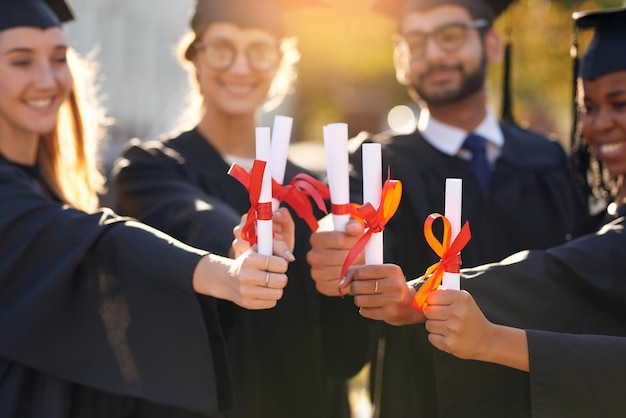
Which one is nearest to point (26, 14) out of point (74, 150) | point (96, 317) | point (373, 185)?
point (74, 150)

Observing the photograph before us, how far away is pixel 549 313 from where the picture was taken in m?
2.50

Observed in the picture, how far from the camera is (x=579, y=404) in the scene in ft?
7.29

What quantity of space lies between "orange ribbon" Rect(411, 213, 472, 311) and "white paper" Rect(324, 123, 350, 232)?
0.88ft

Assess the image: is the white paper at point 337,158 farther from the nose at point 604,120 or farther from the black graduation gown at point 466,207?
the nose at point 604,120

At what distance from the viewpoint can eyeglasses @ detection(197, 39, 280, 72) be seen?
12.0 feet

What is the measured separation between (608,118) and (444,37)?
1075 millimetres

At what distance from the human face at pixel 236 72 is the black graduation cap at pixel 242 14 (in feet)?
0.09

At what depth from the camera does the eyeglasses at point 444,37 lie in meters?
3.71

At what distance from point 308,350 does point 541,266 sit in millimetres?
1180

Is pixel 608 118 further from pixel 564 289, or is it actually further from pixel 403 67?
pixel 403 67

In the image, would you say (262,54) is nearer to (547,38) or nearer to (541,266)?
(541,266)

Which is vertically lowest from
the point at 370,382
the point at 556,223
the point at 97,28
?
the point at 370,382

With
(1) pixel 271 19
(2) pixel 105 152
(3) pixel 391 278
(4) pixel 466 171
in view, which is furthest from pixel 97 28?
(3) pixel 391 278

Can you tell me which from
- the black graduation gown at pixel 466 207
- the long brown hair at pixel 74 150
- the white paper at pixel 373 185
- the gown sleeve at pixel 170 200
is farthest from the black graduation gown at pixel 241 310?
the white paper at pixel 373 185
